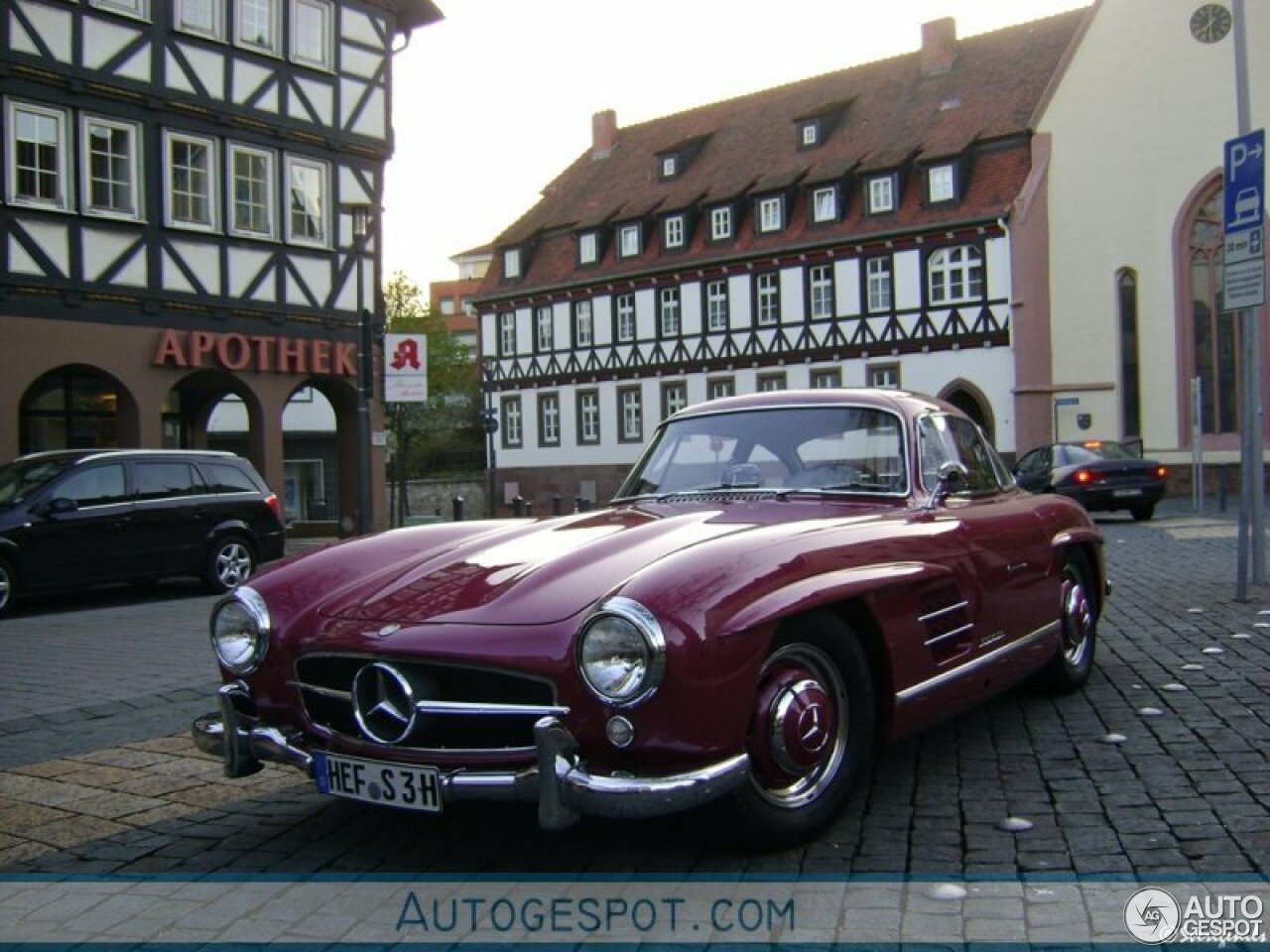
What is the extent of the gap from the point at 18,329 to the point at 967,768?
15.5 metres

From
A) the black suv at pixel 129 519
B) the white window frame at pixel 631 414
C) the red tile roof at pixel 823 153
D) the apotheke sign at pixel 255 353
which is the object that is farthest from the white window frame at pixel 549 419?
the black suv at pixel 129 519

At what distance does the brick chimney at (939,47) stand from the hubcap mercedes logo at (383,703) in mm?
40042

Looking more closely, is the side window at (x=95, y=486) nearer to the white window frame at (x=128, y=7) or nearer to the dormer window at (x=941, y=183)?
the white window frame at (x=128, y=7)

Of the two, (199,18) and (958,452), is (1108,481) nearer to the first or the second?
(199,18)

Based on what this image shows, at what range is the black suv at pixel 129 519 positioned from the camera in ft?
38.5

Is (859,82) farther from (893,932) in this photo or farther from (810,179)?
(893,932)

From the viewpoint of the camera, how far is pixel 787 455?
504 cm

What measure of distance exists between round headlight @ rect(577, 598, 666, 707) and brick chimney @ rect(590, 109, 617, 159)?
48.1 metres

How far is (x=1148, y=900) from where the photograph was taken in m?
3.29

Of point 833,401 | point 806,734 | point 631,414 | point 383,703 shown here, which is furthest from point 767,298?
point 383,703

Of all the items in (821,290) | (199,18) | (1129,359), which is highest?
(199,18)

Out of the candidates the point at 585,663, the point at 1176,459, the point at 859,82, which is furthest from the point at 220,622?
the point at 859,82

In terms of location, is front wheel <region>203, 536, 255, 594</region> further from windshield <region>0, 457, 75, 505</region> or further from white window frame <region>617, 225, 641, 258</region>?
white window frame <region>617, 225, 641, 258</region>

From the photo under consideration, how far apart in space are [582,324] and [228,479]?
3266 cm
